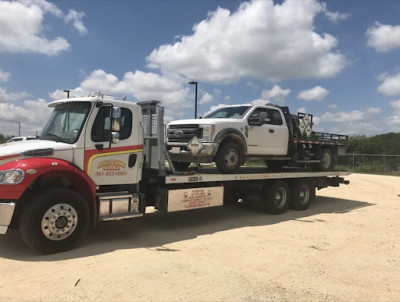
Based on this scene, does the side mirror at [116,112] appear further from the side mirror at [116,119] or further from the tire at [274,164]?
the tire at [274,164]

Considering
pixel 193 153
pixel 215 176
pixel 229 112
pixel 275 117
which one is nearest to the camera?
pixel 215 176

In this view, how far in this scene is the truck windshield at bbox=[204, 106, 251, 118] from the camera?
999 centimetres

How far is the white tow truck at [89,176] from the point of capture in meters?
5.73

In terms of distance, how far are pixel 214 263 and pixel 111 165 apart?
256 cm

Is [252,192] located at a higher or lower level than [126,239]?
higher

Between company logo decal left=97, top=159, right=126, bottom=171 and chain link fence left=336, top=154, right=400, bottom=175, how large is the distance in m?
27.2

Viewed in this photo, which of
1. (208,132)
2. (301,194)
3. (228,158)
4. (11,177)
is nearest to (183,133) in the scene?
(208,132)

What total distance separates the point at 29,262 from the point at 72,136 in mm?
2117

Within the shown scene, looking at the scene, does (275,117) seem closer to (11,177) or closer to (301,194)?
(301,194)

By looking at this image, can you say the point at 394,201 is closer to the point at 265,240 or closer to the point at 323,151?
the point at 323,151

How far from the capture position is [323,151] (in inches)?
492

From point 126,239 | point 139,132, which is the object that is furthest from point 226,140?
point 126,239

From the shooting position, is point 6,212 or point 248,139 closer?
point 6,212

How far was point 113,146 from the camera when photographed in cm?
684
